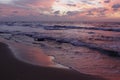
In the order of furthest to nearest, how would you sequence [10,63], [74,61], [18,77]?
[74,61]
[10,63]
[18,77]

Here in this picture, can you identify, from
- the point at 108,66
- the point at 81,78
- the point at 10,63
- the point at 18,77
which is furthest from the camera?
the point at 108,66

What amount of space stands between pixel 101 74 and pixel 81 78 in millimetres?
1088

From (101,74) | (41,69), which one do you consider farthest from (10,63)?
(101,74)

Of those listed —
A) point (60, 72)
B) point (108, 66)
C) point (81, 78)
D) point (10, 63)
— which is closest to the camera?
point (81, 78)

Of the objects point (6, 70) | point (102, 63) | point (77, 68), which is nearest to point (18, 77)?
point (6, 70)

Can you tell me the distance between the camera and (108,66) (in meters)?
9.72

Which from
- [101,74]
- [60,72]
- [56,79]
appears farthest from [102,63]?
[56,79]

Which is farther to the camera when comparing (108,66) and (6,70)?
(108,66)

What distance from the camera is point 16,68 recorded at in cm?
824

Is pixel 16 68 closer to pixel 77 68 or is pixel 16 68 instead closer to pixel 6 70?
pixel 6 70

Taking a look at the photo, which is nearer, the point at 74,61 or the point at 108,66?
the point at 108,66

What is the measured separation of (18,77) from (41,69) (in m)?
1.51

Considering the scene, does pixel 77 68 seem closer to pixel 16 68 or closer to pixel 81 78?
pixel 81 78

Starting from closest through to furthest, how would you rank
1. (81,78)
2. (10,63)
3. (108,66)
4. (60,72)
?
(81,78), (60,72), (10,63), (108,66)
